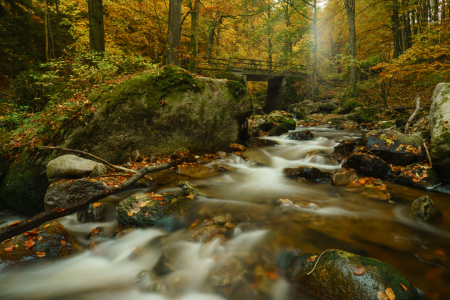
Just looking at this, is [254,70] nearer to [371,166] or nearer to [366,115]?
[366,115]

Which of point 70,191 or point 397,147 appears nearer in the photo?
point 70,191

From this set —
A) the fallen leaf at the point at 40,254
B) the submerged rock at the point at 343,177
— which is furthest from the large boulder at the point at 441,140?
the fallen leaf at the point at 40,254

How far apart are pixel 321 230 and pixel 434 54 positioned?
31.5 feet

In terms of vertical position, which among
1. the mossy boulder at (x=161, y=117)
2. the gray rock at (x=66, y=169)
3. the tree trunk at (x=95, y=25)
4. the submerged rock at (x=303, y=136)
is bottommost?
the gray rock at (x=66, y=169)

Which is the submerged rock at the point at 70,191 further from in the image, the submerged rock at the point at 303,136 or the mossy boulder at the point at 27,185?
the submerged rock at the point at 303,136

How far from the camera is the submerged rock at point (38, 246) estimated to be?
2545 millimetres

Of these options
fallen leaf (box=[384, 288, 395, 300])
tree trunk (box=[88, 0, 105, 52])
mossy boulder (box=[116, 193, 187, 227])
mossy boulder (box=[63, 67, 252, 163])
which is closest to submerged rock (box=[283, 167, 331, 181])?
mossy boulder (box=[63, 67, 252, 163])

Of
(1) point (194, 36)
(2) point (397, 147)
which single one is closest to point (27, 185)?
(2) point (397, 147)

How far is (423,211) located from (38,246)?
5.43 m

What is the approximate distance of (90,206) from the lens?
140 inches

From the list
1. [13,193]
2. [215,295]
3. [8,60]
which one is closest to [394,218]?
[215,295]

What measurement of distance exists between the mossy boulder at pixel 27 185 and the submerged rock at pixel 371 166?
7336 mm

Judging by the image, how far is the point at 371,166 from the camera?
17.1ft

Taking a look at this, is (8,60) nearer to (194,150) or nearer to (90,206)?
(194,150)
